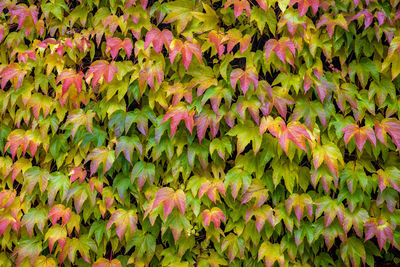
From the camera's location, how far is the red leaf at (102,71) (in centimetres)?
212

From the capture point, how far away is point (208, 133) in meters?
2.23

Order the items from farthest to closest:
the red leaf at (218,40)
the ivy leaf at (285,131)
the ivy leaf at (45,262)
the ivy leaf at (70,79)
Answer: the ivy leaf at (45,262) < the ivy leaf at (70,79) < the red leaf at (218,40) < the ivy leaf at (285,131)

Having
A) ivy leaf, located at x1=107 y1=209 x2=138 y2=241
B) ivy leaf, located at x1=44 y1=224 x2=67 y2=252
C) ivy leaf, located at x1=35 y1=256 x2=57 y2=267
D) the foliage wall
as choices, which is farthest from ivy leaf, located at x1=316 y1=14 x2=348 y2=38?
ivy leaf, located at x1=35 y1=256 x2=57 y2=267

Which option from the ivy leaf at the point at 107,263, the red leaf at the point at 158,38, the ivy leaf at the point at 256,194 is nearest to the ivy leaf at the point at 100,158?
the ivy leaf at the point at 107,263

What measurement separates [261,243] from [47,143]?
144 centimetres

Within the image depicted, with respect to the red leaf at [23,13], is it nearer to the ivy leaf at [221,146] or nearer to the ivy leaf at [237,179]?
the ivy leaf at [221,146]

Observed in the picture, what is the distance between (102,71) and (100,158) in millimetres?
503

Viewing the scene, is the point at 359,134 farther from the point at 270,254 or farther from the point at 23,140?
the point at 23,140

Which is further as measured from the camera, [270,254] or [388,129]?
[270,254]

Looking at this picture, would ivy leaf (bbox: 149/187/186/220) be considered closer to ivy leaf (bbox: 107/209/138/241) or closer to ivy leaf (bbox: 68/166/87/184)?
ivy leaf (bbox: 107/209/138/241)

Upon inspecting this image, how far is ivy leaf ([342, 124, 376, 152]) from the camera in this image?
2020mm

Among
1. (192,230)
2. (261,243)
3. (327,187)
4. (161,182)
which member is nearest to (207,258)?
(192,230)

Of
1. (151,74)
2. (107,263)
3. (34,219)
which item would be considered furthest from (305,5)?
(34,219)

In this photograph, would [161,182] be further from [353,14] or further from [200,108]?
[353,14]
